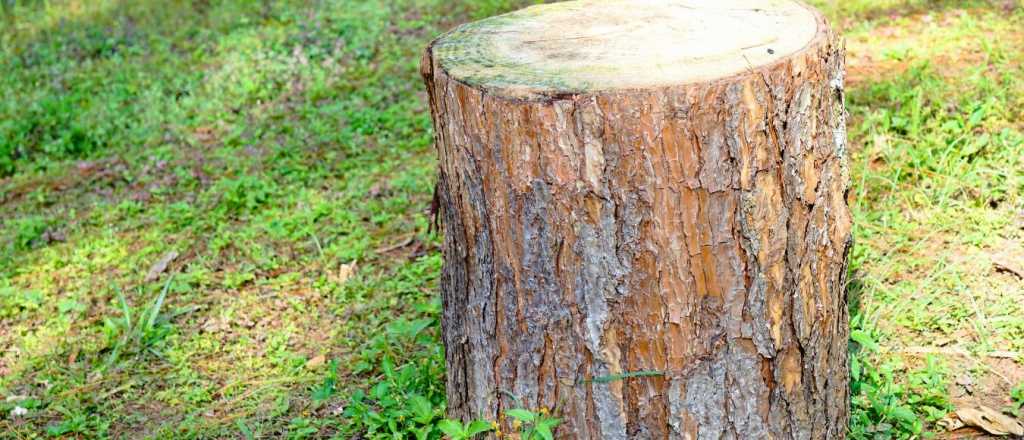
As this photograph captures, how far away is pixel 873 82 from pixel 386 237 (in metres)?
2.43

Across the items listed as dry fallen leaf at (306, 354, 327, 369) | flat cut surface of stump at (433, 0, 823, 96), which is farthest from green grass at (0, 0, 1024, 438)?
flat cut surface of stump at (433, 0, 823, 96)

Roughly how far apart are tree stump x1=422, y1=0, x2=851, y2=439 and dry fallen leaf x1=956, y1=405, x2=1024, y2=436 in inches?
16.7

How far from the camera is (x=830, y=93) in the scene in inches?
92.2

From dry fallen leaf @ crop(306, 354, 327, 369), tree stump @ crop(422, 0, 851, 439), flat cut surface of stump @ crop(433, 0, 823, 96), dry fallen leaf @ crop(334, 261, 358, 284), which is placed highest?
flat cut surface of stump @ crop(433, 0, 823, 96)

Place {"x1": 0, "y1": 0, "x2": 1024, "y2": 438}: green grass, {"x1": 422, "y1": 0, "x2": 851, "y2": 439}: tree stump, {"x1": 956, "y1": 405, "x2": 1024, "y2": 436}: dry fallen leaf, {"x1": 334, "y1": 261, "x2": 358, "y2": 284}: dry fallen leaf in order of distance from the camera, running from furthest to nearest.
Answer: {"x1": 334, "y1": 261, "x2": 358, "y2": 284}: dry fallen leaf → {"x1": 0, "y1": 0, "x2": 1024, "y2": 438}: green grass → {"x1": 956, "y1": 405, "x2": 1024, "y2": 436}: dry fallen leaf → {"x1": 422, "y1": 0, "x2": 851, "y2": 439}: tree stump

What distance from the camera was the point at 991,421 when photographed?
2.66 meters

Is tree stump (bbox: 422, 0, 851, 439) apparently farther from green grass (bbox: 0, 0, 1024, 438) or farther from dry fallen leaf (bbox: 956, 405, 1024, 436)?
dry fallen leaf (bbox: 956, 405, 1024, 436)

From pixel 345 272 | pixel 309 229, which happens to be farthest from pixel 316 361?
pixel 309 229

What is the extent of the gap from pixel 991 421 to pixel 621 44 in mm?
1473

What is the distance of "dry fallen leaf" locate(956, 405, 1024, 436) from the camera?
8.62 ft

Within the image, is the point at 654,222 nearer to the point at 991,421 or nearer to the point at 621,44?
the point at 621,44

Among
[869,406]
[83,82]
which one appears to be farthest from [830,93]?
[83,82]

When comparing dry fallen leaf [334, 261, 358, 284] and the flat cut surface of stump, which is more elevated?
the flat cut surface of stump

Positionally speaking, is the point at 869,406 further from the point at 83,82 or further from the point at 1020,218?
the point at 83,82
